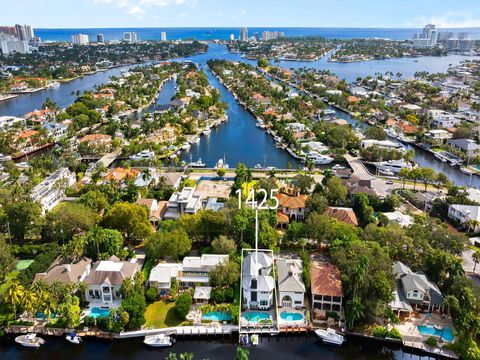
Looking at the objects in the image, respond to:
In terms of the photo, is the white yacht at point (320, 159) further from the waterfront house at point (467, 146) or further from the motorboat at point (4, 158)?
the motorboat at point (4, 158)

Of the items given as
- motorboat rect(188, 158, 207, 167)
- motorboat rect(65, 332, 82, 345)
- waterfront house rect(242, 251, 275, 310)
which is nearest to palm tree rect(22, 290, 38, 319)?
motorboat rect(65, 332, 82, 345)

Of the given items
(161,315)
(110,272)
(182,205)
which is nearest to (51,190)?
(182,205)

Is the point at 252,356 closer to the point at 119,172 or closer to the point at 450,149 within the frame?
the point at 119,172

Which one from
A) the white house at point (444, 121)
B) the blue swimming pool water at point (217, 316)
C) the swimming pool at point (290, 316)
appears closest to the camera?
the blue swimming pool water at point (217, 316)

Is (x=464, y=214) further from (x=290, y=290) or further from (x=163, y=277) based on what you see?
(x=163, y=277)

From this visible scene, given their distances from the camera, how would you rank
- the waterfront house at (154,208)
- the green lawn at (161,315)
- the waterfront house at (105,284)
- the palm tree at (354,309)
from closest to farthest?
1. the palm tree at (354,309)
2. the green lawn at (161,315)
3. the waterfront house at (105,284)
4. the waterfront house at (154,208)

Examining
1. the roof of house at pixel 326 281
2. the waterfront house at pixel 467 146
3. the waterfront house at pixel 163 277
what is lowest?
the waterfront house at pixel 163 277

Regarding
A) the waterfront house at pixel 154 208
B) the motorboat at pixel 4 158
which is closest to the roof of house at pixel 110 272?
the waterfront house at pixel 154 208
